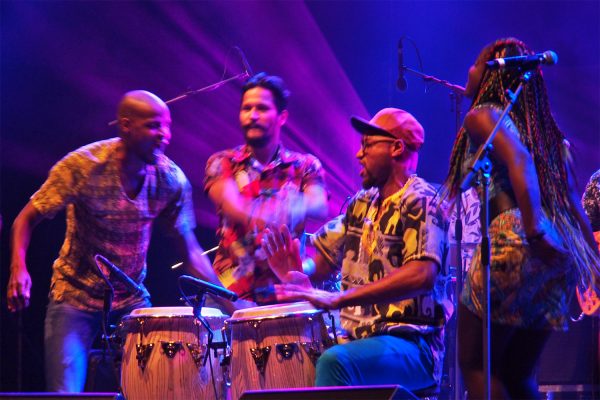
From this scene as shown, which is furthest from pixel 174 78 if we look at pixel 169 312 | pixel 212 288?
pixel 212 288

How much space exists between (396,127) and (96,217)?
2083 mm

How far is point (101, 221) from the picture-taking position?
490 centimetres

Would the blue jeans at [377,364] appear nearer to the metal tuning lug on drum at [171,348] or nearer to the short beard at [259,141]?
the metal tuning lug on drum at [171,348]

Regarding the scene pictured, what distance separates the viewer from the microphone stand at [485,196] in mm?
2842

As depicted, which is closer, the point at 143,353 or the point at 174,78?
the point at 143,353

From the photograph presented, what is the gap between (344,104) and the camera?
292 inches

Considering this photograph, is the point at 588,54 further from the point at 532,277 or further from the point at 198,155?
the point at 532,277

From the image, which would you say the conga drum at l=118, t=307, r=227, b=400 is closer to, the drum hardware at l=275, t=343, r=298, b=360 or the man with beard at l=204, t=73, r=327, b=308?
the man with beard at l=204, t=73, r=327, b=308

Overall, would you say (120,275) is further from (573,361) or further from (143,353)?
(573,361)

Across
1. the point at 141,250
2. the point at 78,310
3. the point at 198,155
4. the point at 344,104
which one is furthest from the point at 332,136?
the point at 78,310

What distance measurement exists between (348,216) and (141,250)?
1649mm

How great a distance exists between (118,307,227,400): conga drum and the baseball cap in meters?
1.42

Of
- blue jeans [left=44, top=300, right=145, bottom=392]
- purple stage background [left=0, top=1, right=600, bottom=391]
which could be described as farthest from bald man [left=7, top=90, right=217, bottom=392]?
purple stage background [left=0, top=1, right=600, bottom=391]

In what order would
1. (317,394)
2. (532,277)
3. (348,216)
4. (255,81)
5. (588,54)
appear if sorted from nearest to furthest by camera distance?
1. (317,394)
2. (532,277)
3. (348,216)
4. (255,81)
5. (588,54)
